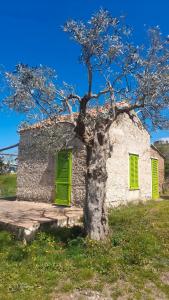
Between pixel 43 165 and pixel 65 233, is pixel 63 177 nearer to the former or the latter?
pixel 43 165

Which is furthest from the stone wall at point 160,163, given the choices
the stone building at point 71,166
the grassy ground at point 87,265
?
the grassy ground at point 87,265

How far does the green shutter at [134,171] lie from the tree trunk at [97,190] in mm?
6363

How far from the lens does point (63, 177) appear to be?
41.0 feet

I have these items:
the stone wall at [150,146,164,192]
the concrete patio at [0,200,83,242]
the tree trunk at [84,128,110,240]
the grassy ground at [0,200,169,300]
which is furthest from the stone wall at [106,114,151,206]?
the grassy ground at [0,200,169,300]

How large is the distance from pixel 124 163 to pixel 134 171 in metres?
1.28

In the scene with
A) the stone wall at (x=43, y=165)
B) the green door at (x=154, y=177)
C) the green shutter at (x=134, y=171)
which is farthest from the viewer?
the green door at (x=154, y=177)

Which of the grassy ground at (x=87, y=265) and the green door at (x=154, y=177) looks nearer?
the grassy ground at (x=87, y=265)

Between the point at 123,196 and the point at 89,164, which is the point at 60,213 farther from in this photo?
the point at 123,196

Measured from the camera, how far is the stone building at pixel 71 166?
1205 cm

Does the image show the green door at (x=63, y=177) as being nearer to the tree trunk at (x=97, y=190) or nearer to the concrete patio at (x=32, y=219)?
the concrete patio at (x=32, y=219)

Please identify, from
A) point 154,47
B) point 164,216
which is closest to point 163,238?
point 164,216

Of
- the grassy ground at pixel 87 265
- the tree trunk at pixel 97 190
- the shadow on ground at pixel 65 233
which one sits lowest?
the grassy ground at pixel 87 265

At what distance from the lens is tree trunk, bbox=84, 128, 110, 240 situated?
772 centimetres

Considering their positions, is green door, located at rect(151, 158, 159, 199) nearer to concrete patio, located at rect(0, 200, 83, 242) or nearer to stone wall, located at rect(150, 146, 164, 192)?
stone wall, located at rect(150, 146, 164, 192)
